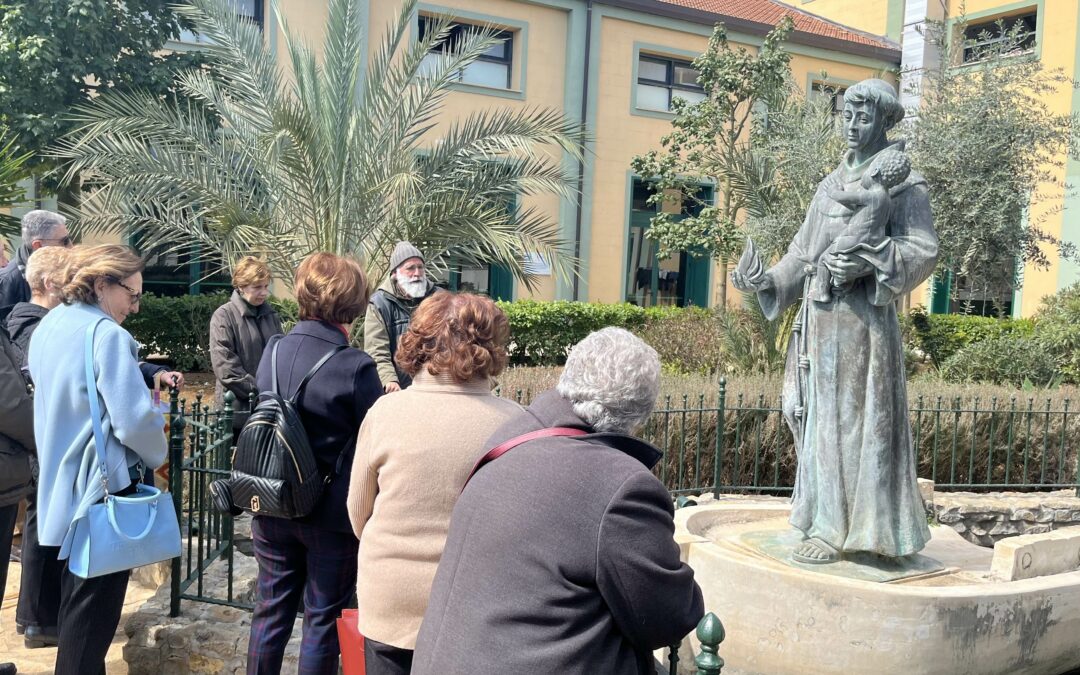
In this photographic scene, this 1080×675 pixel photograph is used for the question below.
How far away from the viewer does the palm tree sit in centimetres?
916

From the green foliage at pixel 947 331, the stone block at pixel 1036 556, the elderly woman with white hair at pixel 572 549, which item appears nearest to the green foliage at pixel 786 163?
the green foliage at pixel 947 331

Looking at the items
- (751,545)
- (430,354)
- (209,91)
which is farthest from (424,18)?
(430,354)

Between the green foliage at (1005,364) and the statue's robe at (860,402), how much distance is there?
8.10 meters

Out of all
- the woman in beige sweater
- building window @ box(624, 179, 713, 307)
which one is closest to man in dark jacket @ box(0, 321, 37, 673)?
the woman in beige sweater

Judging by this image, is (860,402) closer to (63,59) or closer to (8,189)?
(8,189)

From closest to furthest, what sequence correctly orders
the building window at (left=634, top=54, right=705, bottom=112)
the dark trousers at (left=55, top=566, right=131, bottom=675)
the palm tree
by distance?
the dark trousers at (left=55, top=566, right=131, bottom=675)
the palm tree
the building window at (left=634, top=54, right=705, bottom=112)

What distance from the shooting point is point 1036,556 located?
4680 millimetres

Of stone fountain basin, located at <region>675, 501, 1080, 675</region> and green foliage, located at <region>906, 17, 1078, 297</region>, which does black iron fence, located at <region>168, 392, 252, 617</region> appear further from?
green foliage, located at <region>906, 17, 1078, 297</region>

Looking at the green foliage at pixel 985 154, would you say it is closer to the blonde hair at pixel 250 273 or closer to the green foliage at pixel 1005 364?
the green foliage at pixel 1005 364

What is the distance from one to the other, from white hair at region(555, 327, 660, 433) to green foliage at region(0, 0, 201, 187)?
10598 millimetres

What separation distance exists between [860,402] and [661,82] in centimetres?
1809

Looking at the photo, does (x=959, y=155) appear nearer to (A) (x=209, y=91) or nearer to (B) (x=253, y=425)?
(A) (x=209, y=91)

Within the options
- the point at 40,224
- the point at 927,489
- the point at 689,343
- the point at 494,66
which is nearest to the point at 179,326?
the point at 689,343

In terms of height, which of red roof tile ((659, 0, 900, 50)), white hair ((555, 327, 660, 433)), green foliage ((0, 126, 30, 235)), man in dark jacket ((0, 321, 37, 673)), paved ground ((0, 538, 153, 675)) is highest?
red roof tile ((659, 0, 900, 50))
